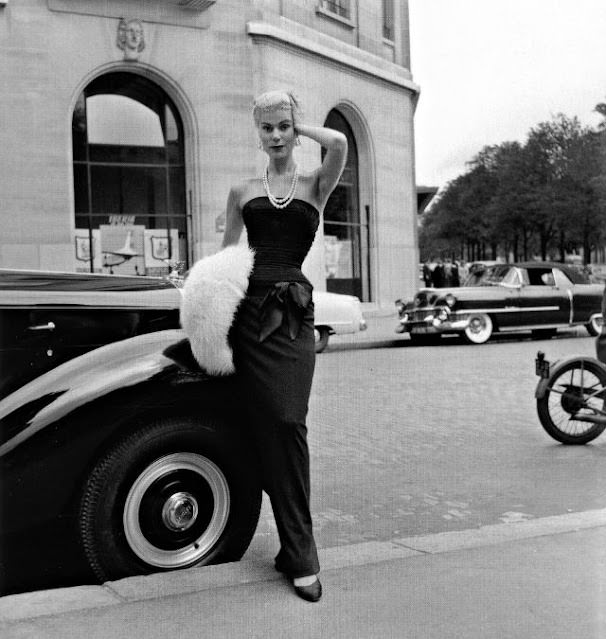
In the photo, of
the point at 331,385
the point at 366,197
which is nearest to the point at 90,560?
the point at 331,385

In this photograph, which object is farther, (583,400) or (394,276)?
(394,276)

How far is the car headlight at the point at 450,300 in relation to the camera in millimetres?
16984

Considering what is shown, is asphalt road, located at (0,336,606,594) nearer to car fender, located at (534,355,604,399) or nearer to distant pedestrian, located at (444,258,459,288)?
car fender, located at (534,355,604,399)

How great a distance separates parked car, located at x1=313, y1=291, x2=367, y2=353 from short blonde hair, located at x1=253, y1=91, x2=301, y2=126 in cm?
1133

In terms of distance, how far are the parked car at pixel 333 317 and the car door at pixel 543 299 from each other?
4.18 m

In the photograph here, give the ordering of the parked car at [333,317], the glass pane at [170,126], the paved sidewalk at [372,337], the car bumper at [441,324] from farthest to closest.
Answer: the glass pane at [170,126] < the paved sidewalk at [372,337] < the car bumper at [441,324] < the parked car at [333,317]

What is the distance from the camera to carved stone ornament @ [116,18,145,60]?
2038 centimetres

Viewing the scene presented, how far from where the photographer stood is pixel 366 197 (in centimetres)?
2592

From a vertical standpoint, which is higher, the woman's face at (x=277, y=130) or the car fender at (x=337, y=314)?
the woman's face at (x=277, y=130)

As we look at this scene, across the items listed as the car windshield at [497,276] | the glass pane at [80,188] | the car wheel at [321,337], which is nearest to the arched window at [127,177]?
the glass pane at [80,188]

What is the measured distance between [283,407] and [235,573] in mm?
717

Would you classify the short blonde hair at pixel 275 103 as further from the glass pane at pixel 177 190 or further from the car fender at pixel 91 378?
the glass pane at pixel 177 190

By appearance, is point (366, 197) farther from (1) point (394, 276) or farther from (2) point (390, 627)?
(2) point (390, 627)

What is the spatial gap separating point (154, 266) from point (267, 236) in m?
17.9
